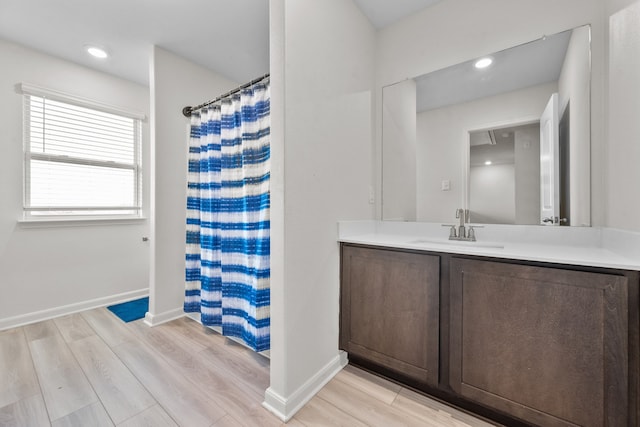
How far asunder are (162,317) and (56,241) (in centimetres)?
129

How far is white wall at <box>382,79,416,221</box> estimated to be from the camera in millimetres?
1962

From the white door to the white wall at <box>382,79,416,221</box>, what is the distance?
747mm

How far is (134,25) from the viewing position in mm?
2039

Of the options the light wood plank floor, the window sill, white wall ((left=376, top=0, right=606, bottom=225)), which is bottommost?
the light wood plank floor

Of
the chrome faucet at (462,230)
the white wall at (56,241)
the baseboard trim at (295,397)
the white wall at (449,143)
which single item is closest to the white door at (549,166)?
the white wall at (449,143)

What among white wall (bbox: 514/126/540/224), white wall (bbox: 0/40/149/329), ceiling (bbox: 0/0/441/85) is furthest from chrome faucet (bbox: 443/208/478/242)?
white wall (bbox: 0/40/149/329)

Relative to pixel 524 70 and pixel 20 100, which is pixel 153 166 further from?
pixel 524 70

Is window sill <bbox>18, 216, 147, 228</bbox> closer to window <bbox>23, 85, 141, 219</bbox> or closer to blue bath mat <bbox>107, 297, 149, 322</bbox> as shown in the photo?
window <bbox>23, 85, 141, 219</bbox>

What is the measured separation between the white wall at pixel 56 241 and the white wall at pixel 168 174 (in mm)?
852

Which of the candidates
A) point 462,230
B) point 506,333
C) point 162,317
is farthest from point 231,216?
point 506,333

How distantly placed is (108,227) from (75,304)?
2.63 feet

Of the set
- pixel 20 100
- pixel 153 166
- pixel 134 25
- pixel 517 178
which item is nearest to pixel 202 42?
pixel 134 25

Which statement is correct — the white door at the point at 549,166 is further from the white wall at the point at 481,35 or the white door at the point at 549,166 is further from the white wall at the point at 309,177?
the white wall at the point at 309,177

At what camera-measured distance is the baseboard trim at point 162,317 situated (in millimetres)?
2295
